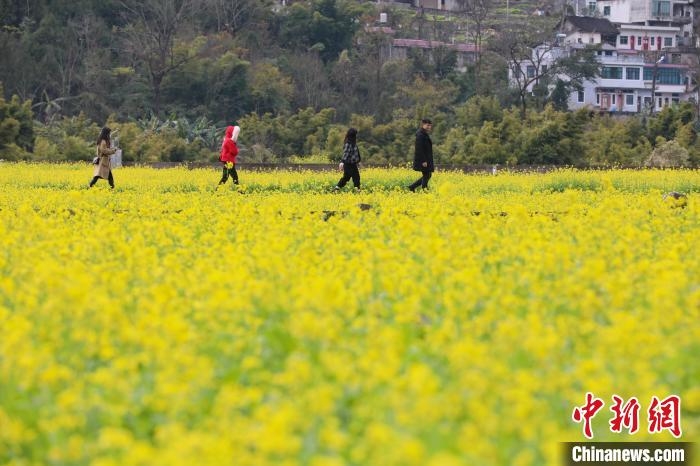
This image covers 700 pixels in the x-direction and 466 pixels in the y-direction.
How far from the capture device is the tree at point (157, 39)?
42.6m

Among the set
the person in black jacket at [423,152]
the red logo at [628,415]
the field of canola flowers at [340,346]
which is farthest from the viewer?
the person in black jacket at [423,152]

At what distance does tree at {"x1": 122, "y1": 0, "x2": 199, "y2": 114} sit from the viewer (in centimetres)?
4259

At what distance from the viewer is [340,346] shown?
5.31 metres

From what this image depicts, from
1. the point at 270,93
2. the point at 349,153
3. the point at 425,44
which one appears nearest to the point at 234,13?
the point at 270,93

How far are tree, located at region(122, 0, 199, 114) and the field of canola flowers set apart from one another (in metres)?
33.8

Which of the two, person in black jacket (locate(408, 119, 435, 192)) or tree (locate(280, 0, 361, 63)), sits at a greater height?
tree (locate(280, 0, 361, 63))

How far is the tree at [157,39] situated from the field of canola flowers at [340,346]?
111ft

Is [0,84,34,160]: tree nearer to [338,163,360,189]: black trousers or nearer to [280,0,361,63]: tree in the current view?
[338,163,360,189]: black trousers

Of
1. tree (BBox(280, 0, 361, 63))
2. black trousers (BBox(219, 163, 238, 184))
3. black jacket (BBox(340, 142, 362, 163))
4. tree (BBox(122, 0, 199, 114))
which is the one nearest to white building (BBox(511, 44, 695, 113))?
tree (BBox(280, 0, 361, 63))

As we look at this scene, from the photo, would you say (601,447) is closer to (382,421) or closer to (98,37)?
(382,421)

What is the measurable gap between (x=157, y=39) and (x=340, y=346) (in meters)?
38.4

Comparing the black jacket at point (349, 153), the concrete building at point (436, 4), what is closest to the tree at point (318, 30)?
the concrete building at point (436, 4)

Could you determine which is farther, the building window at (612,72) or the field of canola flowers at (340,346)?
the building window at (612,72)

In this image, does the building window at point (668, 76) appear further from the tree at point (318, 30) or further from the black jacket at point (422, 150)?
the black jacket at point (422, 150)
